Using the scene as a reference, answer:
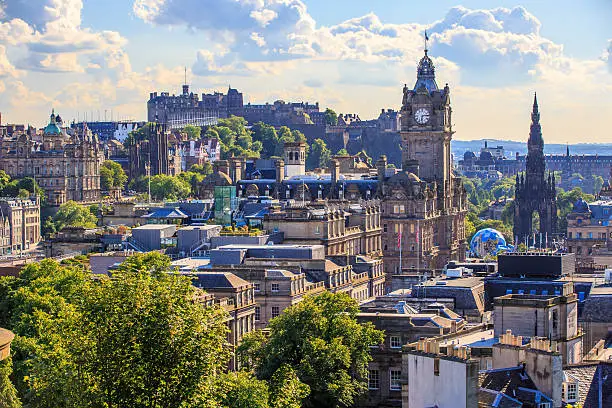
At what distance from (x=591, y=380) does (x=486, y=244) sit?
120 m

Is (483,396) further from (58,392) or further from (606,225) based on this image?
(606,225)

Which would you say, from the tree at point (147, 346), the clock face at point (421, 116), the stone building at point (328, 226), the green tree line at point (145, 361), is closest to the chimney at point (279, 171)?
the clock face at point (421, 116)

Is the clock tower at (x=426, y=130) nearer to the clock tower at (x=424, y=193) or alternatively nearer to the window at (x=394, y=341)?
the clock tower at (x=424, y=193)

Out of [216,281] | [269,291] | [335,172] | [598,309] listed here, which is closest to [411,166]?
[335,172]

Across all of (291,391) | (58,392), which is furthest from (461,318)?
(58,392)

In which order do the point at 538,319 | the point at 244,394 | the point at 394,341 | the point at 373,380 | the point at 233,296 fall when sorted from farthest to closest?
1. the point at 233,296
2. the point at 394,341
3. the point at 373,380
4. the point at 538,319
5. the point at 244,394

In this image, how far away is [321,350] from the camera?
79.2m

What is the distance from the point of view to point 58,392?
6247 cm

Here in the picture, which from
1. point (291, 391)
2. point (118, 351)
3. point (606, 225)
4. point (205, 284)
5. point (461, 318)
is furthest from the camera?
point (606, 225)

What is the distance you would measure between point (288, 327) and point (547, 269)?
1878 centimetres

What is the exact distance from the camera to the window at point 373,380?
8106 centimetres

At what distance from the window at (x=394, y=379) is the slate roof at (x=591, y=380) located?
1963 cm

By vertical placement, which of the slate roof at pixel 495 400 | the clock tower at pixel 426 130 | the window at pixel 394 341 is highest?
the clock tower at pixel 426 130

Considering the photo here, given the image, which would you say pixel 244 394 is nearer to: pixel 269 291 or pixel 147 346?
pixel 147 346
